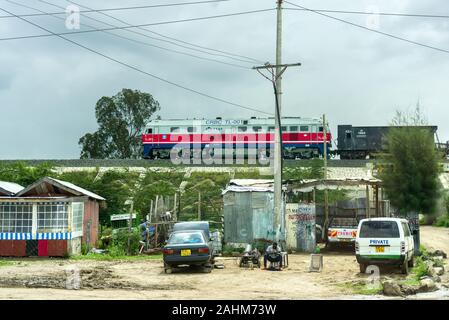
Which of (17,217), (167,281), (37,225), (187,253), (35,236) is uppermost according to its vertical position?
(17,217)

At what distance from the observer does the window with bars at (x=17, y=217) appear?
24562 mm

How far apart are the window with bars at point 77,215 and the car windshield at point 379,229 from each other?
1232 cm

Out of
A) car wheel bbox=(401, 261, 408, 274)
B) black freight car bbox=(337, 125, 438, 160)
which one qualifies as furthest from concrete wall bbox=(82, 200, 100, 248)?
black freight car bbox=(337, 125, 438, 160)

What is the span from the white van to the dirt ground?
0.59 metres

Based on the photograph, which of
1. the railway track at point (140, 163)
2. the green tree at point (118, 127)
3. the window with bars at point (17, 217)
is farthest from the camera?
the green tree at point (118, 127)

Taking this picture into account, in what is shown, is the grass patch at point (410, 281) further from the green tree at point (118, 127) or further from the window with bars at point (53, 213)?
the green tree at point (118, 127)

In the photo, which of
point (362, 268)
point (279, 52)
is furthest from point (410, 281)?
point (279, 52)

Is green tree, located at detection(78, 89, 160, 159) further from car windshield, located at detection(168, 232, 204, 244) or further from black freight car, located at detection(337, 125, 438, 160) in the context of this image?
car windshield, located at detection(168, 232, 204, 244)

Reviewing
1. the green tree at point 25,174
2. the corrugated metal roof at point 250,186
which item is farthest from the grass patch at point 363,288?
the green tree at point 25,174

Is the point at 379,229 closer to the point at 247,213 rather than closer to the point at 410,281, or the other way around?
the point at 410,281

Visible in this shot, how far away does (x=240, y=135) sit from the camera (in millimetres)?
51719

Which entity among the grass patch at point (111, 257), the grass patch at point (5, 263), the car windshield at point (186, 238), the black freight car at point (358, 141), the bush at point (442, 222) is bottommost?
the grass patch at point (111, 257)

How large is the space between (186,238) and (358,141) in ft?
121

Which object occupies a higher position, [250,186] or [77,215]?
[250,186]
